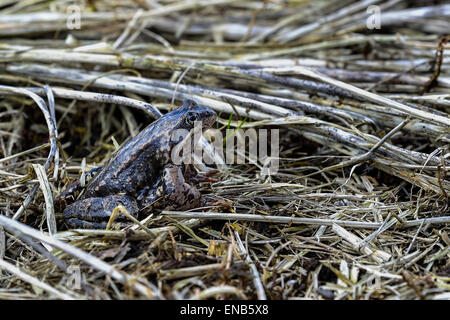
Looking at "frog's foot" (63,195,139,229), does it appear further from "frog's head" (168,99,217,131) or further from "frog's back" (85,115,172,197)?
"frog's head" (168,99,217,131)

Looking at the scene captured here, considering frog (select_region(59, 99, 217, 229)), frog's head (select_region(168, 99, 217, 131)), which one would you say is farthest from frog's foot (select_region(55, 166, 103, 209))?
frog's head (select_region(168, 99, 217, 131))

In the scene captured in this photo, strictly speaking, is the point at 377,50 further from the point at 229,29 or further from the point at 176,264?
the point at 176,264

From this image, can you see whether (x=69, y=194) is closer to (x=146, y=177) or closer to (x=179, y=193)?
(x=146, y=177)

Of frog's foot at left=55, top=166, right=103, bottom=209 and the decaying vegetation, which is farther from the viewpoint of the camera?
frog's foot at left=55, top=166, right=103, bottom=209

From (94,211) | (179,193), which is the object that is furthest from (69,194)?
(179,193)

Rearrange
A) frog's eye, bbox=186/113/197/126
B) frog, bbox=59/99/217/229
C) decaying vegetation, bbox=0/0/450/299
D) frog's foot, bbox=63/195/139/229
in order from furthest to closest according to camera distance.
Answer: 1. frog's eye, bbox=186/113/197/126
2. frog, bbox=59/99/217/229
3. frog's foot, bbox=63/195/139/229
4. decaying vegetation, bbox=0/0/450/299
